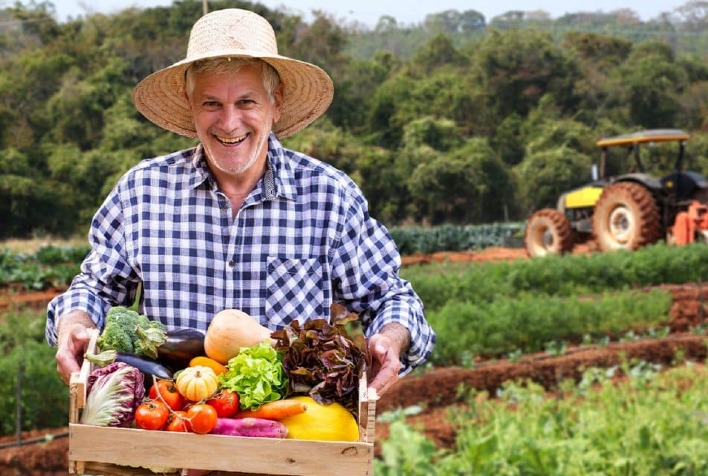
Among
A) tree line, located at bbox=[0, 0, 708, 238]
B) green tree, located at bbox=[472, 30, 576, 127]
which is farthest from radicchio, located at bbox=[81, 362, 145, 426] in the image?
green tree, located at bbox=[472, 30, 576, 127]

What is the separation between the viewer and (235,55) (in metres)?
1.95

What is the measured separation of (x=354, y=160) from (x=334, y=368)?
2613 cm

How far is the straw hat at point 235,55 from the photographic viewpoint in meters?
1.98

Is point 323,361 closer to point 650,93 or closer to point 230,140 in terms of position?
Result: point 230,140

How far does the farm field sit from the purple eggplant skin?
3.21 m

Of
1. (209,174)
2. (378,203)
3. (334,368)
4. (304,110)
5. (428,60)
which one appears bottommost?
(378,203)

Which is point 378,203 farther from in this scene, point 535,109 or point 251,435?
point 251,435

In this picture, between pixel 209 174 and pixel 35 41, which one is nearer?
pixel 209 174

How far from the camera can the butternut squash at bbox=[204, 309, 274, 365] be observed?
5.88 feet

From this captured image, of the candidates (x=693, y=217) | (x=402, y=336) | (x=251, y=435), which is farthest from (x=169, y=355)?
(x=693, y=217)

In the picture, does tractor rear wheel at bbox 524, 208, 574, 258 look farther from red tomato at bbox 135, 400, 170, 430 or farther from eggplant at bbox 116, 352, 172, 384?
red tomato at bbox 135, 400, 170, 430

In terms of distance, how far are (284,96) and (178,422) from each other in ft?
3.11

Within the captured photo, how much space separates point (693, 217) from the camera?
13.1m

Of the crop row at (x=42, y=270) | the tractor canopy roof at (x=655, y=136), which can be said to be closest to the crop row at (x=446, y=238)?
the crop row at (x=42, y=270)
